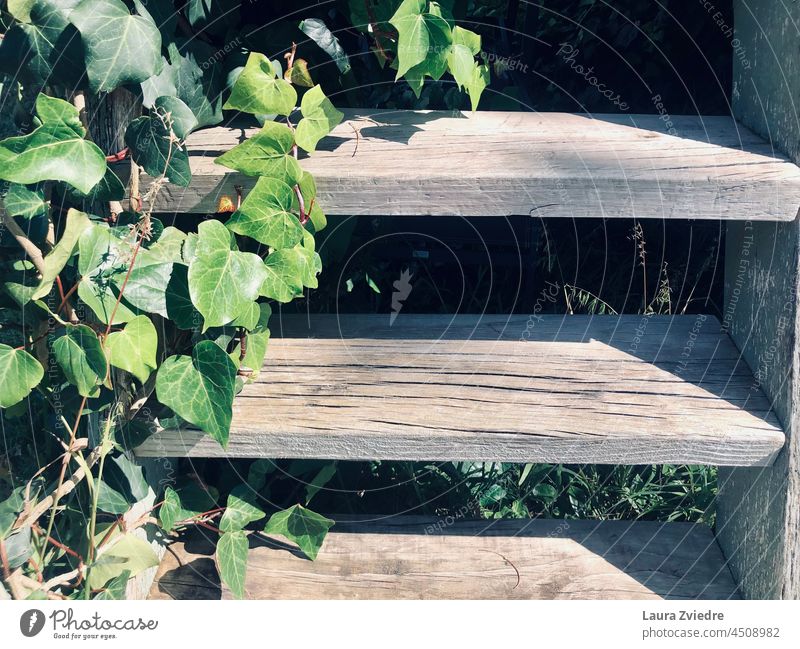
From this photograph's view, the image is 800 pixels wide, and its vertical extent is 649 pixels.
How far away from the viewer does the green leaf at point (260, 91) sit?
3.53 feet

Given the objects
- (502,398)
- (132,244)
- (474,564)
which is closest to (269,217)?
(132,244)

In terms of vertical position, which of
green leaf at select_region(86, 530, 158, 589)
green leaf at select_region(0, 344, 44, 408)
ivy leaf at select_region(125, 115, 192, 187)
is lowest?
green leaf at select_region(86, 530, 158, 589)

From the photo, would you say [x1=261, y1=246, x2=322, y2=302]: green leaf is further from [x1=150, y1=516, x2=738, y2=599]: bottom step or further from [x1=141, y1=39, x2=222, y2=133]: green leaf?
[x1=150, y1=516, x2=738, y2=599]: bottom step

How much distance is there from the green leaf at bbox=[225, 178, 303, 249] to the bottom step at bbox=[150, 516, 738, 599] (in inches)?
24.7

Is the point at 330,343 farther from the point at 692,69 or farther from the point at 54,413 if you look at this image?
the point at 692,69

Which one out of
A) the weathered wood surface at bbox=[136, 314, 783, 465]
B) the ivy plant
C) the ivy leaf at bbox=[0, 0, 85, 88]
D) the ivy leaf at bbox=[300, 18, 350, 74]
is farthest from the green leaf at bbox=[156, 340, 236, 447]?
the ivy leaf at bbox=[300, 18, 350, 74]

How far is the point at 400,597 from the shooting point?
1.34m

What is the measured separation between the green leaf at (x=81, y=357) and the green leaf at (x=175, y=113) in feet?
0.90

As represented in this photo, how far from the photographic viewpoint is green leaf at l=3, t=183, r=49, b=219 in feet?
3.20

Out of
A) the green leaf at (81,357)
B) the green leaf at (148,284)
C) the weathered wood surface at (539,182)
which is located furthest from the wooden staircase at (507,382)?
the green leaf at (81,357)

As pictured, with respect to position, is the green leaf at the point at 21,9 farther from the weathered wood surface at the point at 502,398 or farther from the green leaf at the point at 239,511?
the green leaf at the point at 239,511

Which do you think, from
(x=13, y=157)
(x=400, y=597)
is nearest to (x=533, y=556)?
(x=400, y=597)

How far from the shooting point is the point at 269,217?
3.40ft

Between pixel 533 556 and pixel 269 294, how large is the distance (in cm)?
72
